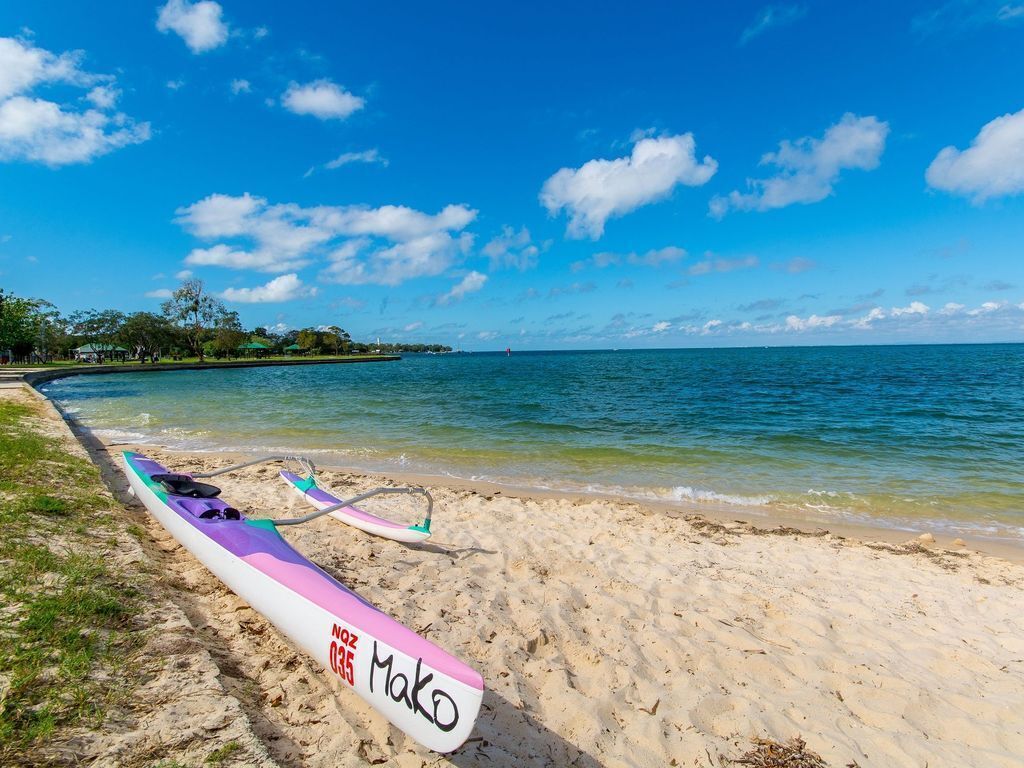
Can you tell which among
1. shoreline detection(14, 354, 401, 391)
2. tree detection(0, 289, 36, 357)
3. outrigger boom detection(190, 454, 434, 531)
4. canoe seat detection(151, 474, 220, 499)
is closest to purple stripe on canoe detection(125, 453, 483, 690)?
outrigger boom detection(190, 454, 434, 531)

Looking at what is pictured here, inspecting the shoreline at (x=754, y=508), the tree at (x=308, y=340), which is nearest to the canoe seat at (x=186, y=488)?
the shoreline at (x=754, y=508)

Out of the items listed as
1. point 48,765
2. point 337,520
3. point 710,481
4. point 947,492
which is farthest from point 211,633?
point 947,492

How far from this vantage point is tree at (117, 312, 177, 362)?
2827 inches

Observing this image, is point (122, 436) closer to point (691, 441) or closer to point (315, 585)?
point (315, 585)

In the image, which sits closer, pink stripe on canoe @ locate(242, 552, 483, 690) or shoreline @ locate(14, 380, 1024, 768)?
pink stripe on canoe @ locate(242, 552, 483, 690)

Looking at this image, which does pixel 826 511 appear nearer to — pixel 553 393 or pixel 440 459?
pixel 440 459

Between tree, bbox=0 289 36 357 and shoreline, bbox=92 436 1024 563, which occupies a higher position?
tree, bbox=0 289 36 357

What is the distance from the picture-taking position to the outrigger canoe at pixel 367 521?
599 centimetres

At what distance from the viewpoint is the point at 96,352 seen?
7200 cm

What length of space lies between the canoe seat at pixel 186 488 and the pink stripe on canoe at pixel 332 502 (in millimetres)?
1552

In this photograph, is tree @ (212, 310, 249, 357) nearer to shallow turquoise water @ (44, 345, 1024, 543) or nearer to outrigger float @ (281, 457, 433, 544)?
shallow turquoise water @ (44, 345, 1024, 543)

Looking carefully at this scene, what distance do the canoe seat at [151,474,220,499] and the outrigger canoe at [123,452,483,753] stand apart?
82cm

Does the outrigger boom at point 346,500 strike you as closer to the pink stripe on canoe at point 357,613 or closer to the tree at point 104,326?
the pink stripe on canoe at point 357,613

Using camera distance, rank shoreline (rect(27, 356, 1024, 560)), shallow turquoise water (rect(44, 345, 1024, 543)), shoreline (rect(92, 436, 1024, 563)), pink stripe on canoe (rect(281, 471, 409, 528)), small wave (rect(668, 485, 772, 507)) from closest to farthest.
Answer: pink stripe on canoe (rect(281, 471, 409, 528)) → shoreline (rect(92, 436, 1024, 563)) → shoreline (rect(27, 356, 1024, 560)) → small wave (rect(668, 485, 772, 507)) → shallow turquoise water (rect(44, 345, 1024, 543))
